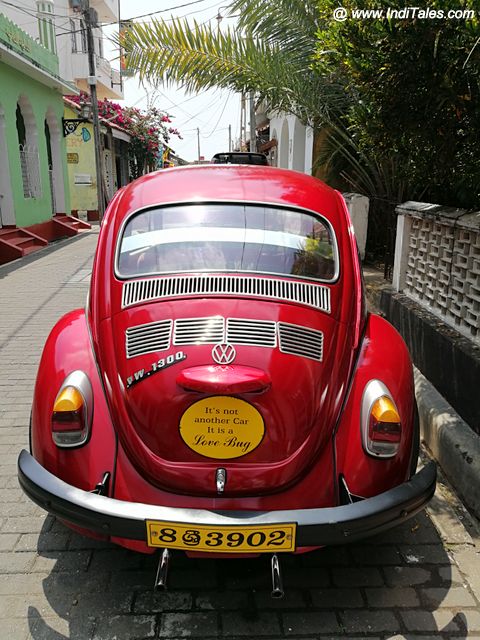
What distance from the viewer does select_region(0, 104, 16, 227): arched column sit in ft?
38.3

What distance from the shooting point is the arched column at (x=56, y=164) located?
1591 cm

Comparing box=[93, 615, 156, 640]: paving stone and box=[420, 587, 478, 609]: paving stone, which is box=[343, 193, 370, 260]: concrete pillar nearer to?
box=[420, 587, 478, 609]: paving stone

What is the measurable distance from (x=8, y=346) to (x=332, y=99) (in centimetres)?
522

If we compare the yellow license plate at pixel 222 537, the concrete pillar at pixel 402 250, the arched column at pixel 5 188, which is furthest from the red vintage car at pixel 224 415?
the arched column at pixel 5 188

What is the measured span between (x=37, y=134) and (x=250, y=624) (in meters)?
14.3

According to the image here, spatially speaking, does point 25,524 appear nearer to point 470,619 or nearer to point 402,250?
point 470,619

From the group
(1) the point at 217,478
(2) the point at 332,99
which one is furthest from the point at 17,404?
(2) the point at 332,99

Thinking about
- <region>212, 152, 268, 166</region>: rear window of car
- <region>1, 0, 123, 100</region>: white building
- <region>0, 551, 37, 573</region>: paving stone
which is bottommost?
<region>0, 551, 37, 573</region>: paving stone

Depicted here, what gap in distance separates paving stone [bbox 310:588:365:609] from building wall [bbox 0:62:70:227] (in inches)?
462

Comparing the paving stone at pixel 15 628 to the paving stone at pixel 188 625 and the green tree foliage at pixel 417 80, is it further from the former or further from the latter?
the green tree foliage at pixel 417 80

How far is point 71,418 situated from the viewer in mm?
2363

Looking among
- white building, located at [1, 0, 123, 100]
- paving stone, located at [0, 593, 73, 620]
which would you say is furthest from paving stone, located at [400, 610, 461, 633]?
white building, located at [1, 0, 123, 100]

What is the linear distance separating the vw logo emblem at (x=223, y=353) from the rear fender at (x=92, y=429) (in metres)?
0.56

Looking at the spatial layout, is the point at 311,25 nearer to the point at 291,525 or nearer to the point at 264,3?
the point at 264,3
